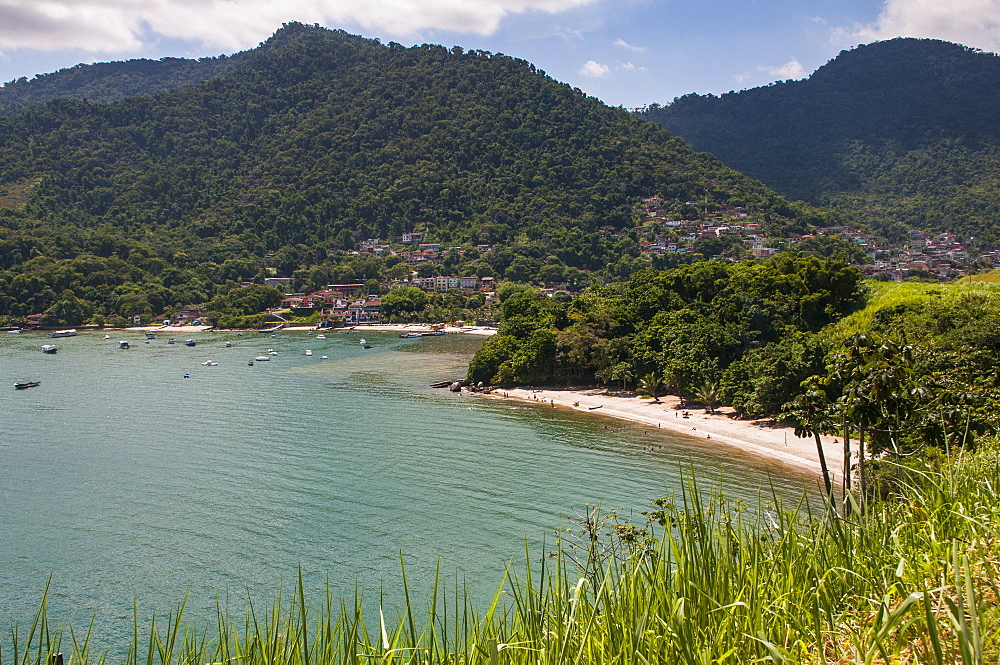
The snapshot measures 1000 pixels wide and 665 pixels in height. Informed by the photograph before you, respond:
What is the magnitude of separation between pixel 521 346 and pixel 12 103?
704 feet

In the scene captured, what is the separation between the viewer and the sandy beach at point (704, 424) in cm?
2295

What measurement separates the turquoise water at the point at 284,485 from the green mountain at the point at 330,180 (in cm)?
5429

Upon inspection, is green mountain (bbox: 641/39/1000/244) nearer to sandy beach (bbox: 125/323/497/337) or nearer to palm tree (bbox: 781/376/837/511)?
sandy beach (bbox: 125/323/497/337)

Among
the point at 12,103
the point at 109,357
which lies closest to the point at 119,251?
the point at 109,357

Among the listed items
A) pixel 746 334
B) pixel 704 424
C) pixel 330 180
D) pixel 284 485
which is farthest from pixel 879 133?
pixel 284 485

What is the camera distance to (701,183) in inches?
4419

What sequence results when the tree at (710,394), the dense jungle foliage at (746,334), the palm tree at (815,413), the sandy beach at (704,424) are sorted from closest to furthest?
the palm tree at (815,413)
the dense jungle foliage at (746,334)
the sandy beach at (704,424)
the tree at (710,394)

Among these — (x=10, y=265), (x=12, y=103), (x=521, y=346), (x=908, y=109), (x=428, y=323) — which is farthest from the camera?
(x=12, y=103)

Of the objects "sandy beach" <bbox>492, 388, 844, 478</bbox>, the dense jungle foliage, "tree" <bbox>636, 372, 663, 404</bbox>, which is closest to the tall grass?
the dense jungle foliage

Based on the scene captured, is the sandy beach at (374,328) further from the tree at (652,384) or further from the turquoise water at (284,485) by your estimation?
the tree at (652,384)

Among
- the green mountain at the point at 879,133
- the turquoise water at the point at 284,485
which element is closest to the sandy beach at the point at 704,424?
the turquoise water at the point at 284,485

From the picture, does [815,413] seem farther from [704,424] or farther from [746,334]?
[746,334]

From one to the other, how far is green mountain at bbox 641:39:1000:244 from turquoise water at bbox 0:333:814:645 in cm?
9421

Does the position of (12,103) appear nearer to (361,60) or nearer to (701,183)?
(361,60)
